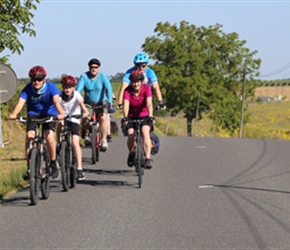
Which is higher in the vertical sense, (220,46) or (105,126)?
(220,46)

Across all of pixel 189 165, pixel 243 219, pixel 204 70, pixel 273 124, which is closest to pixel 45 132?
pixel 243 219

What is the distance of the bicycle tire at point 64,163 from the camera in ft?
37.2

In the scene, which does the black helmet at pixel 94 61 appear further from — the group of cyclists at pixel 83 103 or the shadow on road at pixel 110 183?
the shadow on road at pixel 110 183

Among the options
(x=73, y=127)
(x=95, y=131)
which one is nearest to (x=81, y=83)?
(x=95, y=131)

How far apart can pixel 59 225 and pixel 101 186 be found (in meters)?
3.51

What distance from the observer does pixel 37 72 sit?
34.5 feet

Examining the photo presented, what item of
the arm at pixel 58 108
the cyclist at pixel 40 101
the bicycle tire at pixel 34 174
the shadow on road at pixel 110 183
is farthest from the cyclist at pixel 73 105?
the bicycle tire at pixel 34 174

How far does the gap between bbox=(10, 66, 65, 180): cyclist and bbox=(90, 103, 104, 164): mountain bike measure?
4422 mm

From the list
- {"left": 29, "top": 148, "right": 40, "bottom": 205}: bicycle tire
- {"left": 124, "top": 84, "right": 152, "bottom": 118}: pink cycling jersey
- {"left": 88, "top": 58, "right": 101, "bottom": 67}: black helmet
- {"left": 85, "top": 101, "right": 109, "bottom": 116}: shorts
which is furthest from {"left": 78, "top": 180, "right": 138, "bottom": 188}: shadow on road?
{"left": 85, "top": 101, "right": 109, "bottom": 116}: shorts

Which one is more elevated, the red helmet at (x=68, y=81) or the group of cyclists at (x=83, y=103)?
the red helmet at (x=68, y=81)

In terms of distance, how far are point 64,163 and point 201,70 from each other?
61016mm

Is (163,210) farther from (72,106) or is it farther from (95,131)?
(95,131)

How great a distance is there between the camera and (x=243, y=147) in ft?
65.0

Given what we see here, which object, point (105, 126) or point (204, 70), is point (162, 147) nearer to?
point (105, 126)
